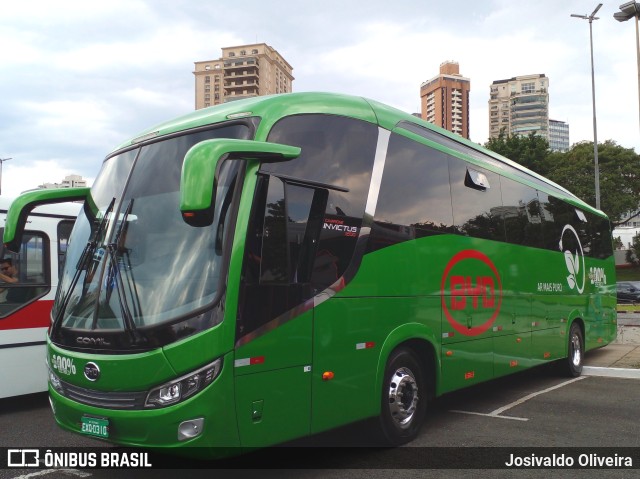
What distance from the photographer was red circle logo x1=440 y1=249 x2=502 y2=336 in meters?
7.07

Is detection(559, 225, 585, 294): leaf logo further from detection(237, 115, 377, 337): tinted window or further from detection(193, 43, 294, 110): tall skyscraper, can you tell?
detection(193, 43, 294, 110): tall skyscraper

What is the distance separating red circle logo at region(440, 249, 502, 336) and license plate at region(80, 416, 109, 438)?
13.1 ft

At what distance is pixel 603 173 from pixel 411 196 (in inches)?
1680

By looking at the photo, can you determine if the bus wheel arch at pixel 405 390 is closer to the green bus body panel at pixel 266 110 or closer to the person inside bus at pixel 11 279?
the green bus body panel at pixel 266 110

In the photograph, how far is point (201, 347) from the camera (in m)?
4.17

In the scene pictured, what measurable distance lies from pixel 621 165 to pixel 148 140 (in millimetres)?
45700

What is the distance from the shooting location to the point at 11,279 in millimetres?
7812

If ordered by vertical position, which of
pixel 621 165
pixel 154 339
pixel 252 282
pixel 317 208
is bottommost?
pixel 154 339

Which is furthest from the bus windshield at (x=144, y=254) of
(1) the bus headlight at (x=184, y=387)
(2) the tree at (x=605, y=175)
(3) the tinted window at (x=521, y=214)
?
(2) the tree at (x=605, y=175)

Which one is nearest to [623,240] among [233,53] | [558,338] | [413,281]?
[558,338]

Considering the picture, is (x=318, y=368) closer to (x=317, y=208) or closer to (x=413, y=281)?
(x=317, y=208)

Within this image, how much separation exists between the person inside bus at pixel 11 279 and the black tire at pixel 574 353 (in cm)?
918

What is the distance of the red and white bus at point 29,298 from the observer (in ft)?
25.2

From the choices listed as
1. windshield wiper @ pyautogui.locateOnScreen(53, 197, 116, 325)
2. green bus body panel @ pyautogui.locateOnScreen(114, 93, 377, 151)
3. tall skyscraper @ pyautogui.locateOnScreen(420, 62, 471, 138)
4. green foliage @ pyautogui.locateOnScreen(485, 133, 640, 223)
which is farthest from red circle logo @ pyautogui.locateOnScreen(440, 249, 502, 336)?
tall skyscraper @ pyautogui.locateOnScreen(420, 62, 471, 138)
